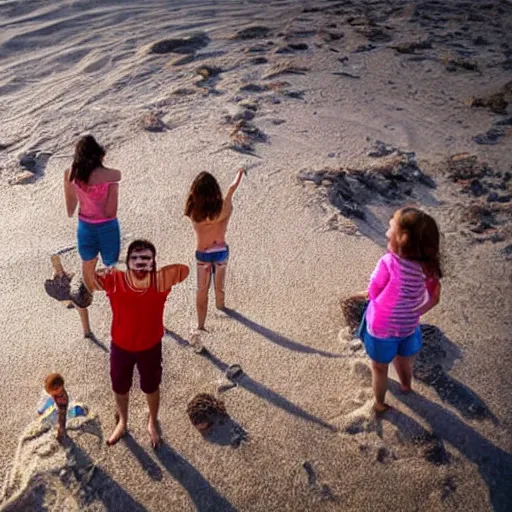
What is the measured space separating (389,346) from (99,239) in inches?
96.4

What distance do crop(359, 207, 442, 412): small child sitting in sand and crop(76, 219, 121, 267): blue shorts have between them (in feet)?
7.05

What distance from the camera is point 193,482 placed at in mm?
3725

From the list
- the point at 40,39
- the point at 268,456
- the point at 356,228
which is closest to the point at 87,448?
the point at 268,456

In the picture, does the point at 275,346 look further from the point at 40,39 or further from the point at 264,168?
the point at 40,39

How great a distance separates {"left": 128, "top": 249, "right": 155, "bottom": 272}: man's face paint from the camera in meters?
3.28

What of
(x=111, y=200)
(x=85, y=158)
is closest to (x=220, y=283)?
(x=111, y=200)

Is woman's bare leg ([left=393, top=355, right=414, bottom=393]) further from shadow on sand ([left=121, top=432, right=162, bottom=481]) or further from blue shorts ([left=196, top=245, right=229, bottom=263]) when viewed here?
shadow on sand ([left=121, top=432, right=162, bottom=481])

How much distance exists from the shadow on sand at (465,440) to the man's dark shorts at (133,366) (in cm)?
176

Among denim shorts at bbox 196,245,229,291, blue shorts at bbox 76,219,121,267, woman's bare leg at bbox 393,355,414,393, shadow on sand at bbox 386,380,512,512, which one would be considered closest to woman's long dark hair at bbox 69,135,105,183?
blue shorts at bbox 76,219,121,267

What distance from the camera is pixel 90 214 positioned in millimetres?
4406

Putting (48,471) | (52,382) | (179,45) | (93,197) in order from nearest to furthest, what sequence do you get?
(52,382), (48,471), (93,197), (179,45)

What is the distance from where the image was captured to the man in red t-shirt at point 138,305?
331 cm

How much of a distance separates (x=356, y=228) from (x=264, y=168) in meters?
1.80

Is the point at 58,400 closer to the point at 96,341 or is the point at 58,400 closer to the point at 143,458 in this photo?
the point at 143,458
